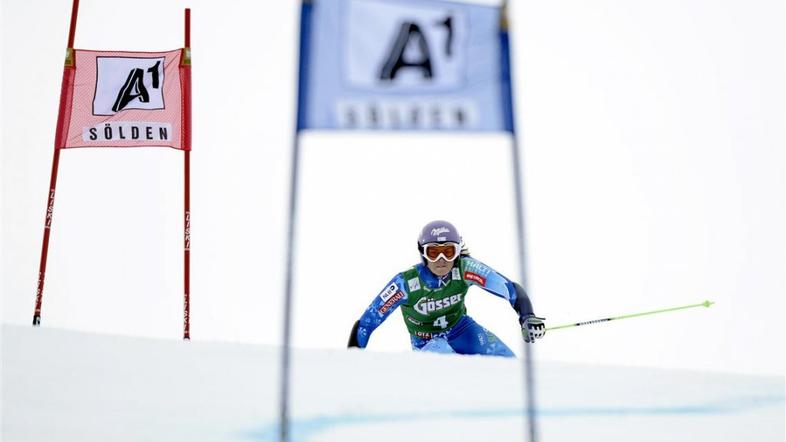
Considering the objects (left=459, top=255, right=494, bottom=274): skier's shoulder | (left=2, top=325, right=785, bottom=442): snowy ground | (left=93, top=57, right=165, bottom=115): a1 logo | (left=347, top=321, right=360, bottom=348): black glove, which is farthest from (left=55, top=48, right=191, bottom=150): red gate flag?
(left=459, top=255, right=494, bottom=274): skier's shoulder

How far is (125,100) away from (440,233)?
13.7 feet

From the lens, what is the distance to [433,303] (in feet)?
26.1

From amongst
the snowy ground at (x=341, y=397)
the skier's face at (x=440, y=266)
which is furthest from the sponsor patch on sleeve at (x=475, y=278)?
the snowy ground at (x=341, y=397)

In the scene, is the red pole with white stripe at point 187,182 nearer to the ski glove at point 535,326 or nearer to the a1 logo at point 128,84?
the a1 logo at point 128,84

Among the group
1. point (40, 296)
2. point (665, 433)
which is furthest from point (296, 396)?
point (40, 296)

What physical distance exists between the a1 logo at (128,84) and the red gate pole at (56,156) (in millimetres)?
318

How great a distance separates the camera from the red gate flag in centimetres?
959

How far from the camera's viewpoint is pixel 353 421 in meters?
5.03

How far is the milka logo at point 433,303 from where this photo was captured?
A: 7.94m

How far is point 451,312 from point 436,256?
0.73m

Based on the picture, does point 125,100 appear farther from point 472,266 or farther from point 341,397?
point 341,397

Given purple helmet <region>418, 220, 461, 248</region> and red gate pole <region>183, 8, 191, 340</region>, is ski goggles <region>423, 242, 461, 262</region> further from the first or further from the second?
red gate pole <region>183, 8, 191, 340</region>

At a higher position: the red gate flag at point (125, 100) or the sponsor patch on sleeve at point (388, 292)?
the red gate flag at point (125, 100)

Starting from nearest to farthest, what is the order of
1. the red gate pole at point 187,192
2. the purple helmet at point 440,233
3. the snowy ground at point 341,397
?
the snowy ground at point 341,397
the purple helmet at point 440,233
the red gate pole at point 187,192
